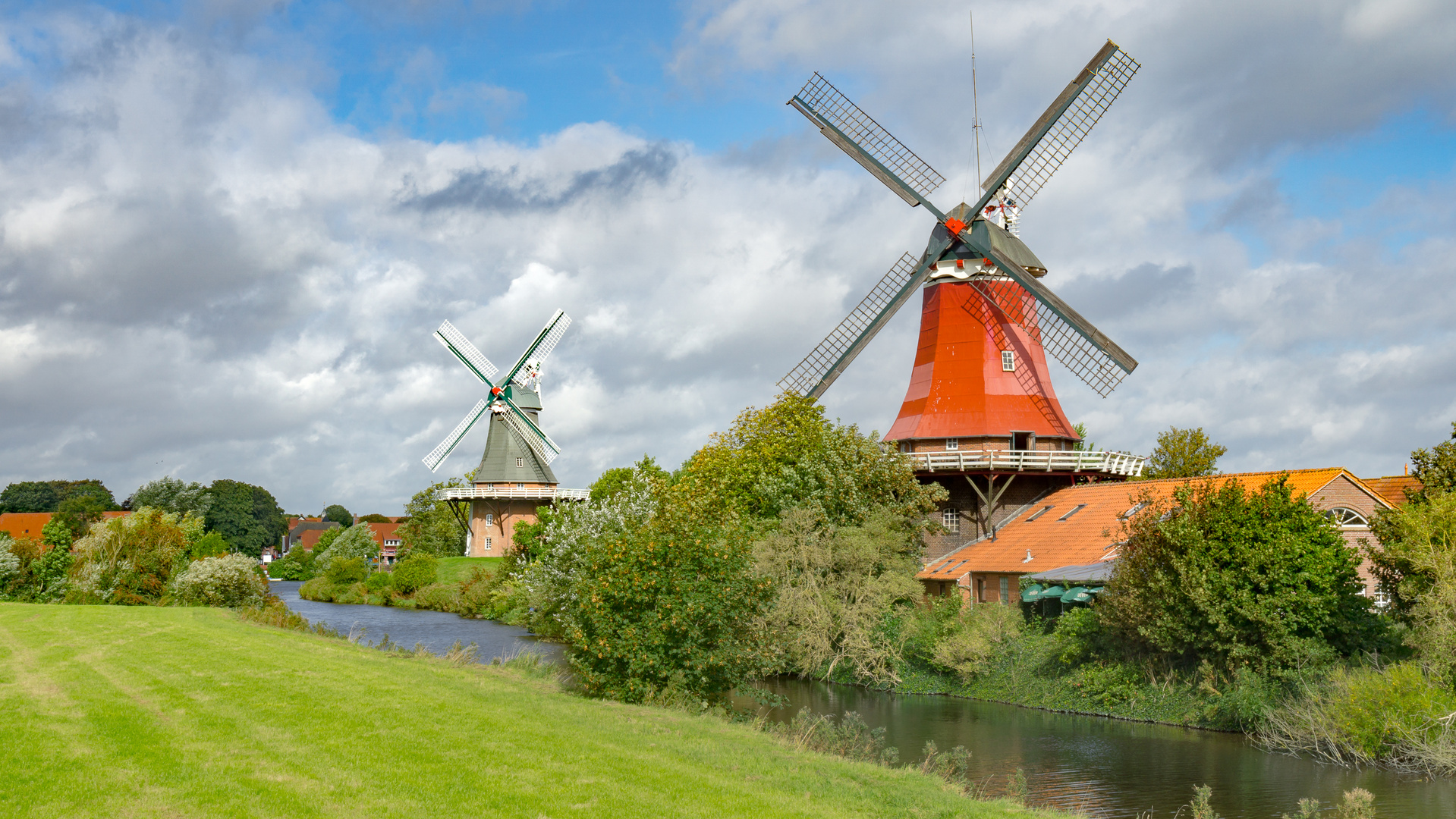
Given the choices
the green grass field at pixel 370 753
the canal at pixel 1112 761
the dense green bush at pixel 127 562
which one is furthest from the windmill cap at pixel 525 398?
the green grass field at pixel 370 753

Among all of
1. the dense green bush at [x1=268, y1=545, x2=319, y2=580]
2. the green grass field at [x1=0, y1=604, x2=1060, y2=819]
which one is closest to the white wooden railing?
the dense green bush at [x1=268, y1=545, x2=319, y2=580]

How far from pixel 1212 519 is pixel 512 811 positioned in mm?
17240

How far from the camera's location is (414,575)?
5872cm

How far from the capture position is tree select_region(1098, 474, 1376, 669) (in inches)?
815

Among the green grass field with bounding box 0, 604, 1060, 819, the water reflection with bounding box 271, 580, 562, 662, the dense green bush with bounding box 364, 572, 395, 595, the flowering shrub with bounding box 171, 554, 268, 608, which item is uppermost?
the dense green bush with bounding box 364, 572, 395, 595

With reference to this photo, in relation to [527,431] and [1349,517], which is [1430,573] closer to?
[1349,517]

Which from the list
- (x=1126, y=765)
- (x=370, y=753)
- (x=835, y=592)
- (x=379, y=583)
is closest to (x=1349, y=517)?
(x=835, y=592)

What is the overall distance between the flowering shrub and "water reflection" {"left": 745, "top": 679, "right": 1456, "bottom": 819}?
77.8 feet

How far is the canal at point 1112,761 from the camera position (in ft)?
52.2

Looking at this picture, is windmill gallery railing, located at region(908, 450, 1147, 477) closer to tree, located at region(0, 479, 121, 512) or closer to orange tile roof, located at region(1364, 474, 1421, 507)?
orange tile roof, located at region(1364, 474, 1421, 507)

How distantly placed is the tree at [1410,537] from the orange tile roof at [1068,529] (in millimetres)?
6879

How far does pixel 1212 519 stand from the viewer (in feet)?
70.9

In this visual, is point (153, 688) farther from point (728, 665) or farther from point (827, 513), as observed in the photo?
point (827, 513)

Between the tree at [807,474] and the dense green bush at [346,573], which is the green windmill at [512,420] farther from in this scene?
the tree at [807,474]
